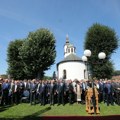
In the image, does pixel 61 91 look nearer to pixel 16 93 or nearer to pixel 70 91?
pixel 70 91

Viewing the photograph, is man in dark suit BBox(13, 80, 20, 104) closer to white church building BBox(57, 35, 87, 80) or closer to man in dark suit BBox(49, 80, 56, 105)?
man in dark suit BBox(49, 80, 56, 105)

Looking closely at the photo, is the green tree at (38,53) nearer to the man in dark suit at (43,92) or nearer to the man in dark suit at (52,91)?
the man in dark suit at (43,92)

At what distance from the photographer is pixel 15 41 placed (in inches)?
2013

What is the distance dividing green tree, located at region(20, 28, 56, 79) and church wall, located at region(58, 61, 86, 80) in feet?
58.1

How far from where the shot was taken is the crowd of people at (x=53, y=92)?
20641 mm

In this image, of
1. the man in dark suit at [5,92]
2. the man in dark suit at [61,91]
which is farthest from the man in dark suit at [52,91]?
the man in dark suit at [5,92]

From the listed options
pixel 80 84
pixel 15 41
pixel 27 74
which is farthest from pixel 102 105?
pixel 15 41

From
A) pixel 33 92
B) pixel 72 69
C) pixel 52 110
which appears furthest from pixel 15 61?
pixel 52 110

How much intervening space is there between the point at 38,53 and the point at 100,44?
11.0 m

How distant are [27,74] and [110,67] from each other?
47.9 feet

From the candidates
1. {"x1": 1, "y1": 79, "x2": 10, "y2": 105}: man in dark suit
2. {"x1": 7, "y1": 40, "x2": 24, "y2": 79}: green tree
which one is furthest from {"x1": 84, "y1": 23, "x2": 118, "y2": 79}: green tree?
{"x1": 1, "y1": 79, "x2": 10, "y2": 105}: man in dark suit

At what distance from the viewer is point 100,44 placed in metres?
45.0

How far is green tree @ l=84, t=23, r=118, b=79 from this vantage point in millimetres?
44000

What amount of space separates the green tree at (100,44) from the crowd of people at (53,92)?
73.7 ft
